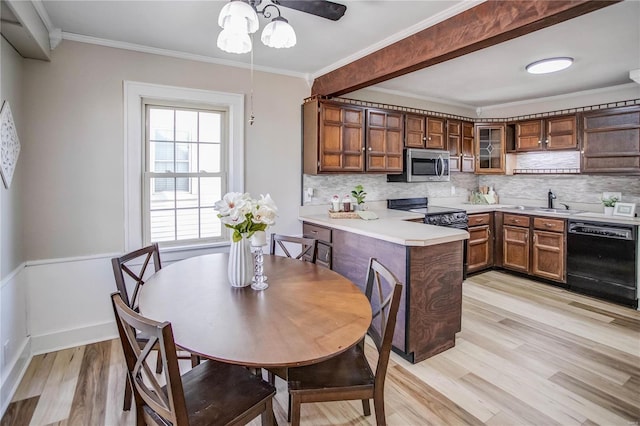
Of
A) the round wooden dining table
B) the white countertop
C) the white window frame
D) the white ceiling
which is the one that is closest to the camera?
the round wooden dining table

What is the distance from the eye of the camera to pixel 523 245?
4.52 meters

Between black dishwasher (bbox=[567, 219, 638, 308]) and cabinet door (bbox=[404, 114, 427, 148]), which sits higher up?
cabinet door (bbox=[404, 114, 427, 148])

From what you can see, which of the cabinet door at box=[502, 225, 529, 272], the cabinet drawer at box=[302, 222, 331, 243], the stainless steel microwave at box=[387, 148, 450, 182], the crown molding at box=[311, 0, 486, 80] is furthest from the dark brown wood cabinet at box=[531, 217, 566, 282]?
the crown molding at box=[311, 0, 486, 80]

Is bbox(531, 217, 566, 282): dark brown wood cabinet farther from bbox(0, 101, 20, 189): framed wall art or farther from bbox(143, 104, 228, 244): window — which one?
bbox(0, 101, 20, 189): framed wall art

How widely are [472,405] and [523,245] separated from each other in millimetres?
3134

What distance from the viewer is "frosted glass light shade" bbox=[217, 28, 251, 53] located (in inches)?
67.8

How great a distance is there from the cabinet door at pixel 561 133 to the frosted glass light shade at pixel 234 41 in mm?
4347

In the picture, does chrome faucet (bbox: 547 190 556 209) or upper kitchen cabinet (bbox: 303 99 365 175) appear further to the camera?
chrome faucet (bbox: 547 190 556 209)

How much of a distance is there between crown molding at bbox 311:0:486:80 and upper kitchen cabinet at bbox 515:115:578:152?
3081 millimetres

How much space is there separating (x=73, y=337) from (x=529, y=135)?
576cm

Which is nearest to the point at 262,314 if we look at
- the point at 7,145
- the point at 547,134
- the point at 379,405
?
the point at 379,405

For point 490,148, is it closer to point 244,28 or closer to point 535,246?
point 535,246

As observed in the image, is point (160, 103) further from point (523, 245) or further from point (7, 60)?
point (523, 245)

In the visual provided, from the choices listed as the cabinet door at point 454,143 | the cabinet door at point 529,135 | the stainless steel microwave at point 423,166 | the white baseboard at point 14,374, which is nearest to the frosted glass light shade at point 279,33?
the white baseboard at point 14,374
